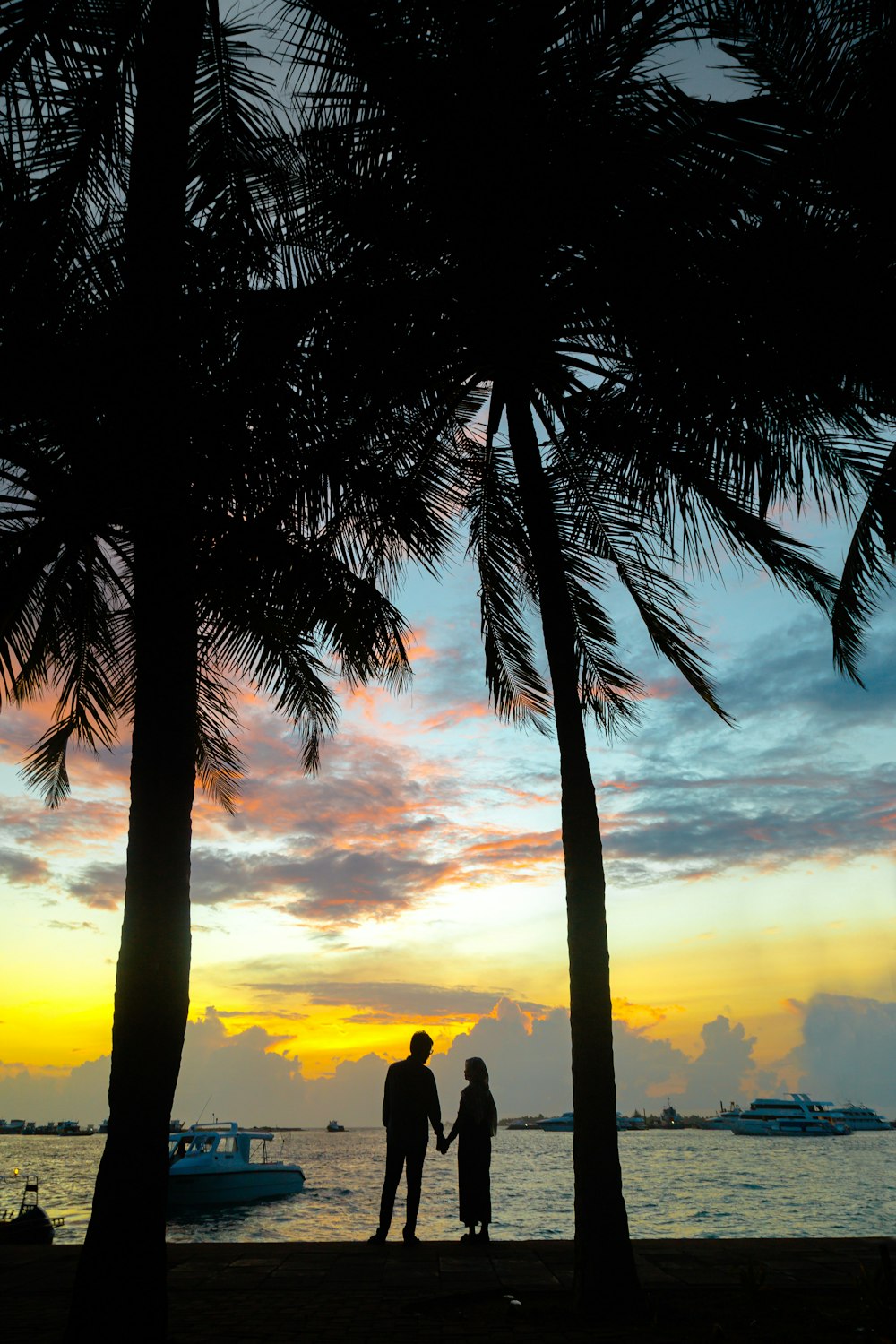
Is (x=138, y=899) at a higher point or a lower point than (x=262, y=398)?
lower

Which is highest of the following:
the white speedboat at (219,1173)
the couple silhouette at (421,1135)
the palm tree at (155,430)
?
the palm tree at (155,430)

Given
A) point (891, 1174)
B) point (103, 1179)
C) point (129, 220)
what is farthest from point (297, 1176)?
point (891, 1174)

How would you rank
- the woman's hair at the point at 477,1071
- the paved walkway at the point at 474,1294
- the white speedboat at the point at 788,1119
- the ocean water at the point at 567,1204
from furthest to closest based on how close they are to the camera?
the white speedboat at the point at 788,1119
the ocean water at the point at 567,1204
the woman's hair at the point at 477,1071
the paved walkway at the point at 474,1294

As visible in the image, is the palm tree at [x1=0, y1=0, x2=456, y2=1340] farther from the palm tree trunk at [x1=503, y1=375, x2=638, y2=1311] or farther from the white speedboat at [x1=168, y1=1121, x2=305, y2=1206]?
the white speedboat at [x1=168, y1=1121, x2=305, y2=1206]

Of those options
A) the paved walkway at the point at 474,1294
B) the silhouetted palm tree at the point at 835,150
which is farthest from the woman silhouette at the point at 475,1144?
the silhouetted palm tree at the point at 835,150

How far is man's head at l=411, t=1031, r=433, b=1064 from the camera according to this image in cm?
902

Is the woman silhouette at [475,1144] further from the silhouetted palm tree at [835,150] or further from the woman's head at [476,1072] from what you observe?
the silhouetted palm tree at [835,150]

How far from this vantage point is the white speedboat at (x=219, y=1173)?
27.1 m

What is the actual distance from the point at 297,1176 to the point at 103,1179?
96.7 ft

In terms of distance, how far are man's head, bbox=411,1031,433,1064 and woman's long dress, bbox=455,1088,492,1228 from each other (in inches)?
30.1

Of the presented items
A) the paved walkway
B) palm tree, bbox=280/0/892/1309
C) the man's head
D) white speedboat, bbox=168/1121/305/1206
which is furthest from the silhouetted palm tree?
white speedboat, bbox=168/1121/305/1206

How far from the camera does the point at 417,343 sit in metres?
7.64

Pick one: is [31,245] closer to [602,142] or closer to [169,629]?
[169,629]

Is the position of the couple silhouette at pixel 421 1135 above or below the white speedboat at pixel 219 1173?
above
